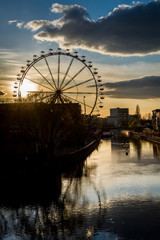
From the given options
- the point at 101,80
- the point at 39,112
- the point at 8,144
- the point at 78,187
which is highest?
the point at 101,80

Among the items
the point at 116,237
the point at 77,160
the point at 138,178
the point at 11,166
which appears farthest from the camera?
the point at 77,160

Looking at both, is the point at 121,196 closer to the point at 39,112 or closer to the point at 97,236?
the point at 97,236

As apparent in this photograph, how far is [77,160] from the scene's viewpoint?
48.2 meters

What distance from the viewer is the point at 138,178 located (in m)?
31.6

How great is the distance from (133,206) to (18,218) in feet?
25.0

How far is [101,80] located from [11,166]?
27943mm

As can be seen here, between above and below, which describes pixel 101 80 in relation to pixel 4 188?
above

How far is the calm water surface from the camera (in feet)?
52.4

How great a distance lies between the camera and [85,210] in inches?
790

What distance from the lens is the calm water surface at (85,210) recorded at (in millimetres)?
15977

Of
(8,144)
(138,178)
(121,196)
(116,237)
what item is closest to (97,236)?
(116,237)

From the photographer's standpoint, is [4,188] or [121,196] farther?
[4,188]

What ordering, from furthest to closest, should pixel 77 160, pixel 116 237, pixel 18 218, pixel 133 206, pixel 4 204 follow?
pixel 77 160
pixel 4 204
pixel 133 206
pixel 18 218
pixel 116 237

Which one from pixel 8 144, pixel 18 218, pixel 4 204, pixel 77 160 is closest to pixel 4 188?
pixel 4 204
